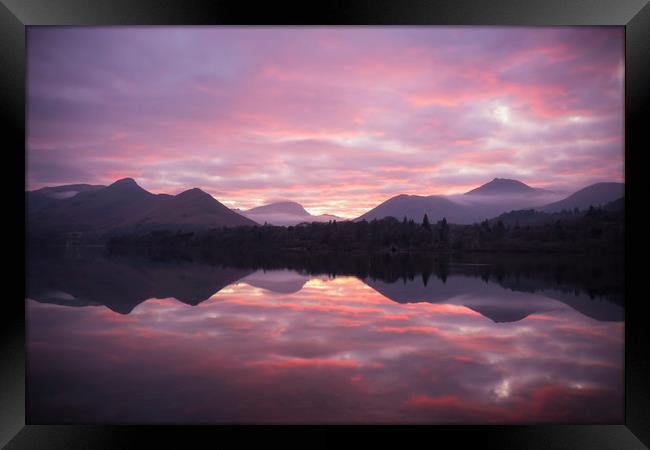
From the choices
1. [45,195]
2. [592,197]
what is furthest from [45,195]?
[592,197]

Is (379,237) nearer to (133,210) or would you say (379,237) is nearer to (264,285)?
(264,285)

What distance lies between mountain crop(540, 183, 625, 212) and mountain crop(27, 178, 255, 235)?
20.0 ft

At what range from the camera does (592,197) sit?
5859mm

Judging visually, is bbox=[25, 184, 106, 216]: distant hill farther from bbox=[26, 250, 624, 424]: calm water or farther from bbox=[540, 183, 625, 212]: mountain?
bbox=[540, 183, 625, 212]: mountain

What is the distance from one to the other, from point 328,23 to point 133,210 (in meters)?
6.72

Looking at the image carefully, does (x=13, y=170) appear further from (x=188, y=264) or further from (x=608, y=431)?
(x=188, y=264)

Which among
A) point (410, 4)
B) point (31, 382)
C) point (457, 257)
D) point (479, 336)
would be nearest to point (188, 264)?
point (31, 382)

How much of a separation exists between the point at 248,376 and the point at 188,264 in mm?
7158

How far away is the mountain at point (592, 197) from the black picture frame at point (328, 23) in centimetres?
69

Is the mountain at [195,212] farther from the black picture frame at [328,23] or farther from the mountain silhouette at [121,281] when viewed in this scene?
the black picture frame at [328,23]

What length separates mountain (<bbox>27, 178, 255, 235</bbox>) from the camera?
25.5ft

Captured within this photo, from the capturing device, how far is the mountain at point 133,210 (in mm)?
7777

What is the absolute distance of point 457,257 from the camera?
1031 centimetres

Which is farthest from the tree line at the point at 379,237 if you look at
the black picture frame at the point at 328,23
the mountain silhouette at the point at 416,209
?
the black picture frame at the point at 328,23
